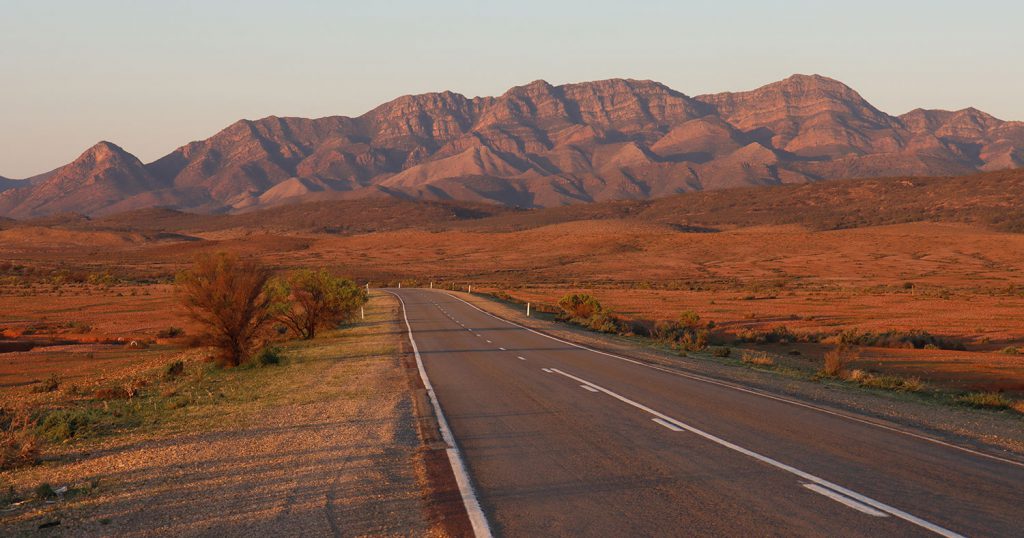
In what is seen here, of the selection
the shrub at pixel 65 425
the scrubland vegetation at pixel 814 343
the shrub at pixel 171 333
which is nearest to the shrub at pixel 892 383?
the scrubland vegetation at pixel 814 343

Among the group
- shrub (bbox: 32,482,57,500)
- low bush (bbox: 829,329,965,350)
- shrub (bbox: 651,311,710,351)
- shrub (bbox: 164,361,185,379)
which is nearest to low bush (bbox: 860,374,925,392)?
shrub (bbox: 651,311,710,351)

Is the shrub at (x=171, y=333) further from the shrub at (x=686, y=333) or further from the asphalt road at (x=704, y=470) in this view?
the asphalt road at (x=704, y=470)

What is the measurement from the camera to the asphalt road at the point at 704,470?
712cm

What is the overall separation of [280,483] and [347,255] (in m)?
144

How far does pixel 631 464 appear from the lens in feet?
30.5

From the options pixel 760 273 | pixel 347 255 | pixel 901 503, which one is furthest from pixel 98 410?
pixel 347 255

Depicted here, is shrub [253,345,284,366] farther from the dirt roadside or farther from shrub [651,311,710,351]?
shrub [651,311,710,351]

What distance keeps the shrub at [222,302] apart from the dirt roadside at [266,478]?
34.0ft

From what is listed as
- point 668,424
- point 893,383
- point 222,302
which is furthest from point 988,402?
point 222,302

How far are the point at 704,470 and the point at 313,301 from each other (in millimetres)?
29289

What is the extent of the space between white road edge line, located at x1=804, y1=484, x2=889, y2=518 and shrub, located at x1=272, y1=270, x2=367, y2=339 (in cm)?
2816

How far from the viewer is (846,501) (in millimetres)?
7715

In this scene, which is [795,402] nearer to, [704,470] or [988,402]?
[988,402]

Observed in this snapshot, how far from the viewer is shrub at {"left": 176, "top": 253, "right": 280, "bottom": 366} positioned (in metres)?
24.1
